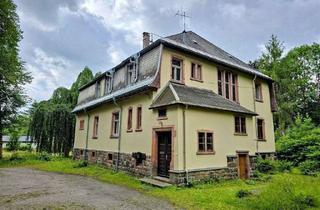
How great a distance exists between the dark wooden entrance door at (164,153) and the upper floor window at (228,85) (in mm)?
5331

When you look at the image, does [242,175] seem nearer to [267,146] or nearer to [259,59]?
[267,146]

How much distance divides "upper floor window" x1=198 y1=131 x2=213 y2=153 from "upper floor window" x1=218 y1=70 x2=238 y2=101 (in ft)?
13.9

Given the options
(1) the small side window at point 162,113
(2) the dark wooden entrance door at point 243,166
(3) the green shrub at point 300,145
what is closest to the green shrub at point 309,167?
(3) the green shrub at point 300,145

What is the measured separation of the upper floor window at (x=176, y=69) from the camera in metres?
12.6

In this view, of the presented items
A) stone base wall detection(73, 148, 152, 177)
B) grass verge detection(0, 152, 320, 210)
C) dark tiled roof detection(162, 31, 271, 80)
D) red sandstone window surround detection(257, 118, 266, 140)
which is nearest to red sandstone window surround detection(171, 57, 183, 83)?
dark tiled roof detection(162, 31, 271, 80)

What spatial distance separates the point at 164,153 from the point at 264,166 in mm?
7127

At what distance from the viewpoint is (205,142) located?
11.0m

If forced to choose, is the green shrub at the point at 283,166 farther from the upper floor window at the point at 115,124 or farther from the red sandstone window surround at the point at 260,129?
the upper floor window at the point at 115,124

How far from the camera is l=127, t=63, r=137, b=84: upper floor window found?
13.9 m

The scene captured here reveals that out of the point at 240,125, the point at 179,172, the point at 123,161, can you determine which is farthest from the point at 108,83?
the point at 179,172

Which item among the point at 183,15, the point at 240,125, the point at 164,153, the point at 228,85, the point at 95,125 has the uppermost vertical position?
the point at 183,15

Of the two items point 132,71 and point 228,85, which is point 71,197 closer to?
point 132,71

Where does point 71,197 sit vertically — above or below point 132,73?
below

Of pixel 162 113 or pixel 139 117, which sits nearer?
pixel 162 113
